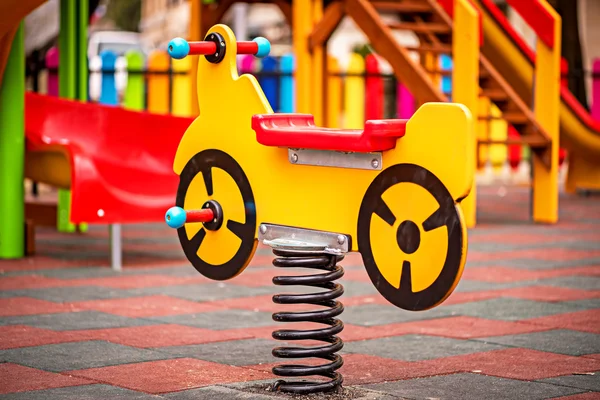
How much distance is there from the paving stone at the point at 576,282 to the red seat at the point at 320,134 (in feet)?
11.3

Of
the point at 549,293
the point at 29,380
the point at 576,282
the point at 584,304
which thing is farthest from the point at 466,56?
the point at 29,380

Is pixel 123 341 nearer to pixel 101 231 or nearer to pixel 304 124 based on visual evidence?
pixel 304 124

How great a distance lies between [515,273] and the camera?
7.57 metres

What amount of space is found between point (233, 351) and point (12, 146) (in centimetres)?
376

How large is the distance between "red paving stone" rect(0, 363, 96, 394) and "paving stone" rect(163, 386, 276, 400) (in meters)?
0.42

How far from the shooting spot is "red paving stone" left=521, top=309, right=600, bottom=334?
18.0 ft

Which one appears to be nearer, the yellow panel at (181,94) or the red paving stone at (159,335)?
the red paving stone at (159,335)

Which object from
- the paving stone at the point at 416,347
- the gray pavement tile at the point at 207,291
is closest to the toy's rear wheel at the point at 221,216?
the paving stone at the point at 416,347

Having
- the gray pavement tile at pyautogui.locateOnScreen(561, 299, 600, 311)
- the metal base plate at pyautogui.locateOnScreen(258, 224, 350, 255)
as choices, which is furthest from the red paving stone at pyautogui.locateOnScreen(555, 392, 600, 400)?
the gray pavement tile at pyautogui.locateOnScreen(561, 299, 600, 311)

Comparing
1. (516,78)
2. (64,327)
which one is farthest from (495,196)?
(64,327)

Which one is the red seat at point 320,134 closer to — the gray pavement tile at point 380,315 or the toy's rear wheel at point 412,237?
the toy's rear wheel at point 412,237

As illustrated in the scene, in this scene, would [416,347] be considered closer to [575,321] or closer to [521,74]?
[575,321]

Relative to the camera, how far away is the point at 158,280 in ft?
23.4

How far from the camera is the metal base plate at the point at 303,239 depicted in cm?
383
